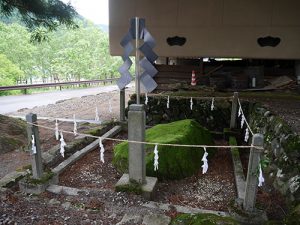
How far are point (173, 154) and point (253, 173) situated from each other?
209 cm

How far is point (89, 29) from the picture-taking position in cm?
4225

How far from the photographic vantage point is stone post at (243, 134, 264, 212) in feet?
11.9

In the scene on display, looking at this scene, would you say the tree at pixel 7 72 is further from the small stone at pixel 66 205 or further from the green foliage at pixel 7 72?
the small stone at pixel 66 205

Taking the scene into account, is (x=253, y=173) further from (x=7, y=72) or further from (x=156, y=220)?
(x=7, y=72)

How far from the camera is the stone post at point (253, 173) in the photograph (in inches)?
142

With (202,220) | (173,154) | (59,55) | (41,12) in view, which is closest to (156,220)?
(202,220)

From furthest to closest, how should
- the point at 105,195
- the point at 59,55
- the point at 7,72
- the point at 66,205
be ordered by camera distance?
the point at 59,55
the point at 7,72
the point at 105,195
the point at 66,205

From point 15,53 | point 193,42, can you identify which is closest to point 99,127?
point 193,42

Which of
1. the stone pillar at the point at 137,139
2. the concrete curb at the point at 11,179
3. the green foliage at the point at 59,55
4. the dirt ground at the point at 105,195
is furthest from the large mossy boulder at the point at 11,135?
the green foliage at the point at 59,55

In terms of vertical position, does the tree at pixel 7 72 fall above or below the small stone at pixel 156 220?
above

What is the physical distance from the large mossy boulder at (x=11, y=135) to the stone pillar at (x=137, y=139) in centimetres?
398

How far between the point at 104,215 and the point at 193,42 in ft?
23.5

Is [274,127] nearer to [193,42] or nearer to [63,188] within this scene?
[63,188]

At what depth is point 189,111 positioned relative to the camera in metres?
8.82
